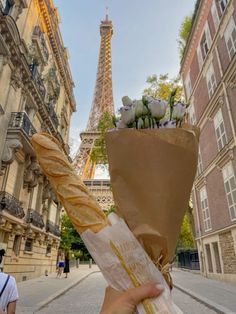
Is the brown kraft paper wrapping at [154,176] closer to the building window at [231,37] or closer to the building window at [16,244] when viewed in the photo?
the building window at [16,244]

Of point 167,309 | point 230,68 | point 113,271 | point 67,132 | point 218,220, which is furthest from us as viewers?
point 67,132

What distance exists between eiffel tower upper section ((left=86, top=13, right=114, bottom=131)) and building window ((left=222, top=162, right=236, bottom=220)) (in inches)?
1576

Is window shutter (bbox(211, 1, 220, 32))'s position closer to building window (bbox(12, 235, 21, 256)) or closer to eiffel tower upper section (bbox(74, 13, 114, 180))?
building window (bbox(12, 235, 21, 256))

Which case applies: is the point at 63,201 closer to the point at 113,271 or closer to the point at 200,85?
the point at 113,271

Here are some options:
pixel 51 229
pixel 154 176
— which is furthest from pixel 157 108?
pixel 51 229

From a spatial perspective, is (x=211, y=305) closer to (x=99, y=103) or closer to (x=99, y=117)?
(x=99, y=117)

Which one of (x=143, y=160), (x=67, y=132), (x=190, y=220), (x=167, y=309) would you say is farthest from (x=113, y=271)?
(x=67, y=132)

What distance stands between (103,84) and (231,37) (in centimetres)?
5110

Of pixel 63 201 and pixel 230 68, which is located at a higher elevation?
pixel 230 68

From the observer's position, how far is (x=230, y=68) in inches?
563

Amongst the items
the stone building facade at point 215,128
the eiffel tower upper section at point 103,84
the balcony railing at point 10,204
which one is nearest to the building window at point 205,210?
the stone building facade at point 215,128

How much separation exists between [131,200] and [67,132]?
2807cm

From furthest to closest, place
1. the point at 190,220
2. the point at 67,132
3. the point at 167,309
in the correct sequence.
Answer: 1. the point at 67,132
2. the point at 190,220
3. the point at 167,309

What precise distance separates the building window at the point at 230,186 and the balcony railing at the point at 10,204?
11667 millimetres
